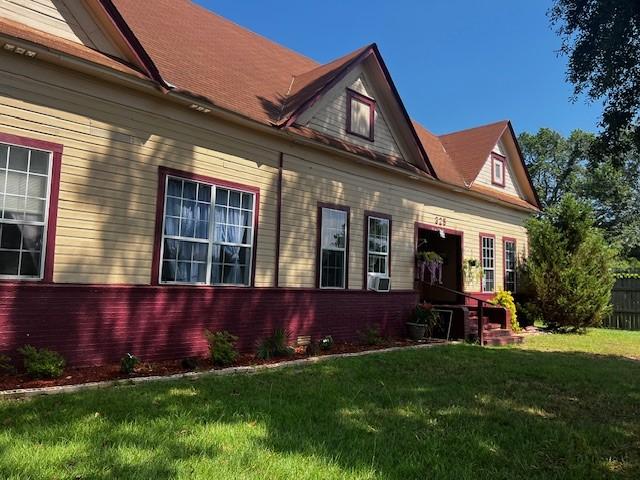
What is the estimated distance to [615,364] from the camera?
9.76 meters

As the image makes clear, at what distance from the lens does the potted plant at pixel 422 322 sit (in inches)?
496

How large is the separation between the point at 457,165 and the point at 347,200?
730 centimetres

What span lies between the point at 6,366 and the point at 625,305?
Answer: 19905 mm

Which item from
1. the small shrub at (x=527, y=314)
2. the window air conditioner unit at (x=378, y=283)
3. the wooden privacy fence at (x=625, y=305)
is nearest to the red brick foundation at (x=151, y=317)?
the window air conditioner unit at (x=378, y=283)

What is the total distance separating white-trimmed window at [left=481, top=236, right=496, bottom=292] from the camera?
17125mm

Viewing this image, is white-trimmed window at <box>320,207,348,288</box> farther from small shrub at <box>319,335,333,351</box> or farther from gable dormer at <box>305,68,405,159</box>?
gable dormer at <box>305,68,405,159</box>

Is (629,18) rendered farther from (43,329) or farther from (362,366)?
(43,329)

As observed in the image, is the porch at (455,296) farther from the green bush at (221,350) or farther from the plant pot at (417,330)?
the green bush at (221,350)

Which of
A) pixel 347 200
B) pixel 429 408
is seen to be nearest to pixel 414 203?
pixel 347 200

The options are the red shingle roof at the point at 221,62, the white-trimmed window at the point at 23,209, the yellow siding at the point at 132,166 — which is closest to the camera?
the white-trimmed window at the point at 23,209

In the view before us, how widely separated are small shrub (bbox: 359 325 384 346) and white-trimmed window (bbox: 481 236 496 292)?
21.5 ft

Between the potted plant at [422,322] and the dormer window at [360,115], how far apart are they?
15.1 feet

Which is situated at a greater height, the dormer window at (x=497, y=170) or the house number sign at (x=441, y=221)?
the dormer window at (x=497, y=170)

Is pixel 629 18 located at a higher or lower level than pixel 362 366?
higher
